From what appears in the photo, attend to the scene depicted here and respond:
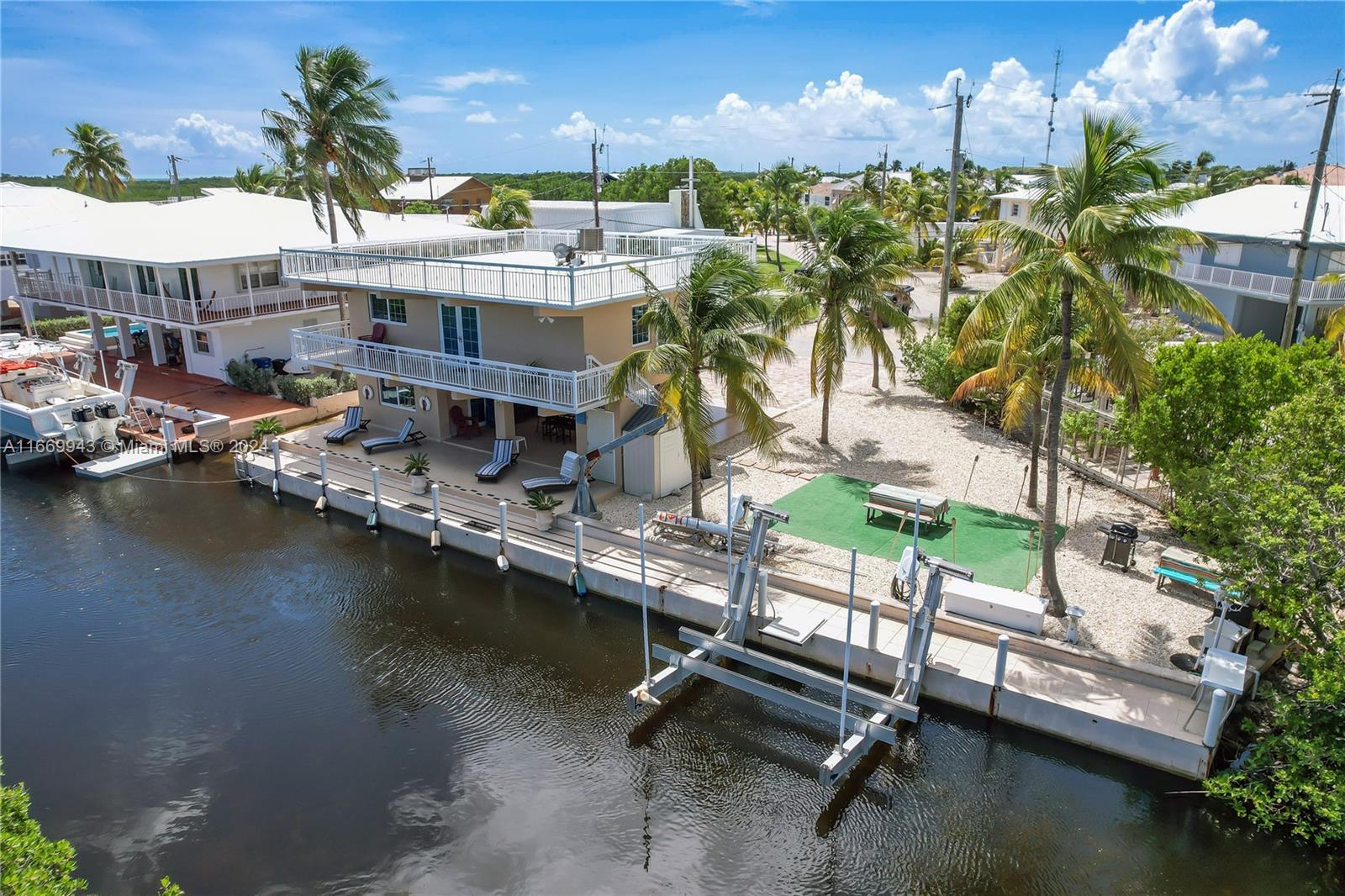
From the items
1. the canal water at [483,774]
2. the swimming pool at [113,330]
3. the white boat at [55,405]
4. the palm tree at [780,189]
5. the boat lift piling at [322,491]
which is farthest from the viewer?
the palm tree at [780,189]

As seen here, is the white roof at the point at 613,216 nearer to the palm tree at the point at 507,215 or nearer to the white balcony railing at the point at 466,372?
the palm tree at the point at 507,215

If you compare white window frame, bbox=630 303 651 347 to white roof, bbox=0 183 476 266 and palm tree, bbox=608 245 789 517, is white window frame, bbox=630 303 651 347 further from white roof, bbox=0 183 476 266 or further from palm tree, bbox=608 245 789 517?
white roof, bbox=0 183 476 266

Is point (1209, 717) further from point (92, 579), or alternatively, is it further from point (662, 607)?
point (92, 579)

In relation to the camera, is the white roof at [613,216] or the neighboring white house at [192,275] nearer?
the neighboring white house at [192,275]

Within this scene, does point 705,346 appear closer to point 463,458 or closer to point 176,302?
point 463,458

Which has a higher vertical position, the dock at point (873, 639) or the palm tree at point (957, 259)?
the palm tree at point (957, 259)

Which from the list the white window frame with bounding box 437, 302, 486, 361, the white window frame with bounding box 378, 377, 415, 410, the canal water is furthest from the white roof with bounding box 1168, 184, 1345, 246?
the white window frame with bounding box 378, 377, 415, 410

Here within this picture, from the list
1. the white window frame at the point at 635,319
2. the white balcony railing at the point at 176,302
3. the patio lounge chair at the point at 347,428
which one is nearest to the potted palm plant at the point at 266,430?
the patio lounge chair at the point at 347,428

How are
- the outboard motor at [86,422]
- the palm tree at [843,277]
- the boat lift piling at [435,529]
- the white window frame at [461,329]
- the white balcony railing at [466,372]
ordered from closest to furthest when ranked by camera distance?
the boat lift piling at [435,529] → the white balcony railing at [466,372] → the white window frame at [461,329] → the palm tree at [843,277] → the outboard motor at [86,422]
